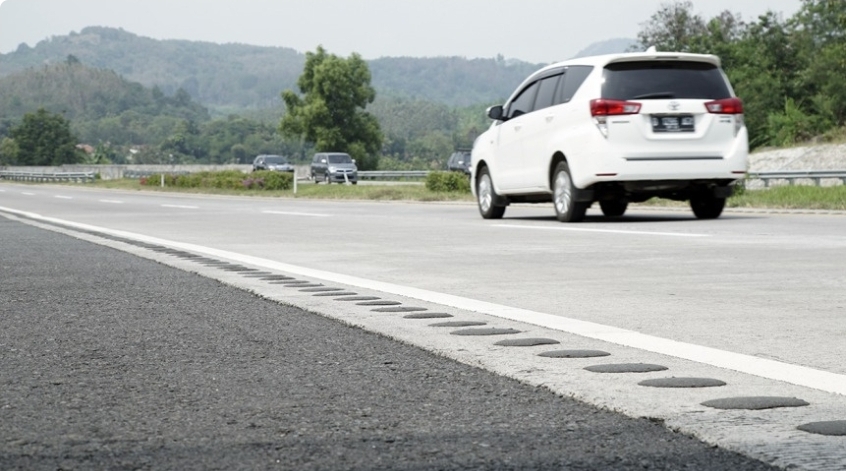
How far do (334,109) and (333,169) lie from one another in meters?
43.6

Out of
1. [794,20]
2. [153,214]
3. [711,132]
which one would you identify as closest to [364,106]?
[794,20]

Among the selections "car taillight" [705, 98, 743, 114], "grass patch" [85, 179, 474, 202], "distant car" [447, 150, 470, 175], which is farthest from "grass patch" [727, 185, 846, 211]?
"distant car" [447, 150, 470, 175]

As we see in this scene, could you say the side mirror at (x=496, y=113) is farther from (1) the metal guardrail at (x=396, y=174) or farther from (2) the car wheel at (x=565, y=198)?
(1) the metal guardrail at (x=396, y=174)

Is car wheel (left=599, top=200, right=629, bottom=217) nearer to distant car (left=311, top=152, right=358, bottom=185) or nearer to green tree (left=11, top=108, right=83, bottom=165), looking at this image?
distant car (left=311, top=152, right=358, bottom=185)

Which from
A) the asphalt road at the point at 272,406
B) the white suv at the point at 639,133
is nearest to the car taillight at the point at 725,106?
the white suv at the point at 639,133

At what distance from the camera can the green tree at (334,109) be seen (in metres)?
102

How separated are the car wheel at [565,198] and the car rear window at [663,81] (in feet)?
3.62

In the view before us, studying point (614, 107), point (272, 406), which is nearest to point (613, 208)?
point (614, 107)

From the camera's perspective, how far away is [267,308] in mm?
6848

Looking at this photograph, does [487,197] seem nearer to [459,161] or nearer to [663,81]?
[663,81]

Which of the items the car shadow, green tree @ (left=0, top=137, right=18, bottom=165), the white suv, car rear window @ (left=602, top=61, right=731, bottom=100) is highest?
car rear window @ (left=602, top=61, right=731, bottom=100)

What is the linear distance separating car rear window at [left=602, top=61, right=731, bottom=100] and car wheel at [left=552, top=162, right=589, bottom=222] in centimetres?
110

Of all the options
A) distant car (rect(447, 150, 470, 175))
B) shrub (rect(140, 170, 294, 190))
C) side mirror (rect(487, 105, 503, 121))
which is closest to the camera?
side mirror (rect(487, 105, 503, 121))

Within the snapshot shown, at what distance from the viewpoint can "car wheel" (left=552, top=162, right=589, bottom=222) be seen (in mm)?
15469
